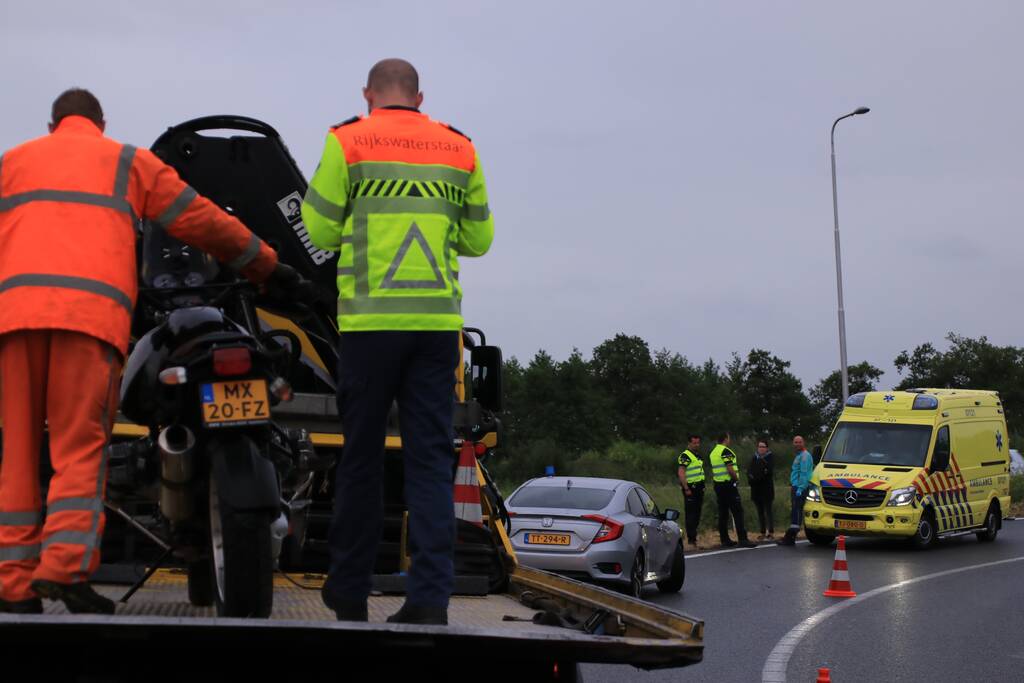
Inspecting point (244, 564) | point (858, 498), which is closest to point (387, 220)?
point (244, 564)

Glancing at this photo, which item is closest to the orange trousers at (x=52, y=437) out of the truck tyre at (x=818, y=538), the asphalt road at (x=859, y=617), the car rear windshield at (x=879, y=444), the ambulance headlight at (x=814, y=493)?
the asphalt road at (x=859, y=617)

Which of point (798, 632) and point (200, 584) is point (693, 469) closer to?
point (798, 632)

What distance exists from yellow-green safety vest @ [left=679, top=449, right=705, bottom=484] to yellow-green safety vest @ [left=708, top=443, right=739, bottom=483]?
231 millimetres

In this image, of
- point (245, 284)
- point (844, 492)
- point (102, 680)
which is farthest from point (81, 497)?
point (844, 492)

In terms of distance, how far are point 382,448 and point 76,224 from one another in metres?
1.19

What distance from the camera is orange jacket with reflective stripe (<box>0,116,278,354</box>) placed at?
458 centimetres

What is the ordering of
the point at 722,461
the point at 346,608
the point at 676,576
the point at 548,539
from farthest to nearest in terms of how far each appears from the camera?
the point at 722,461, the point at 676,576, the point at 548,539, the point at 346,608

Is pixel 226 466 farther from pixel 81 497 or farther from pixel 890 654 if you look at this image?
pixel 890 654

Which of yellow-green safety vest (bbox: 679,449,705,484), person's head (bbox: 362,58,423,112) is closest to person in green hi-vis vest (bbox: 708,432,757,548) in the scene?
yellow-green safety vest (bbox: 679,449,705,484)

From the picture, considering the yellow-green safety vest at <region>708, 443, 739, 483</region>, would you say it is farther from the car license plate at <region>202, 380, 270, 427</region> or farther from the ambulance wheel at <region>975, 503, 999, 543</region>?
the car license plate at <region>202, 380, 270, 427</region>

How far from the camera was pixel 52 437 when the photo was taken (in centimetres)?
464

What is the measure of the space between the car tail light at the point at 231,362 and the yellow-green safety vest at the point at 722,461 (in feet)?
67.9

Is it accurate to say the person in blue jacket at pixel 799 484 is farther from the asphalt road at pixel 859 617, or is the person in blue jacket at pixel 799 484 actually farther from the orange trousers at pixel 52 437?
the orange trousers at pixel 52 437

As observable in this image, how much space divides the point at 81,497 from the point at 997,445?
28.0 m
